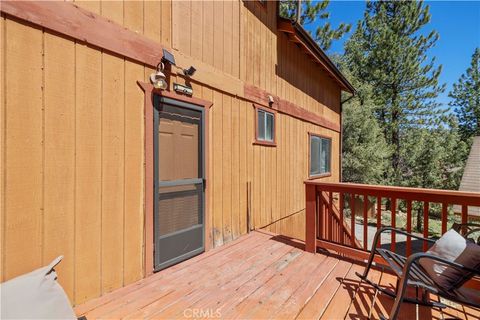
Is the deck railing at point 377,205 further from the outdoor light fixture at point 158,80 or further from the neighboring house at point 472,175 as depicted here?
the neighboring house at point 472,175

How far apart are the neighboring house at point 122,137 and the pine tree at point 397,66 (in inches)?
600

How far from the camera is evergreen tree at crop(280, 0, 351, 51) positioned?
1338 centimetres

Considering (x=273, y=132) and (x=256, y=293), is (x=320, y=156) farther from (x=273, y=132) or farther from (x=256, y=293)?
(x=256, y=293)

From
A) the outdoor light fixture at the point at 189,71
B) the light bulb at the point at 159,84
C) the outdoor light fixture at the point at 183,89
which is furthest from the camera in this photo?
the outdoor light fixture at the point at 189,71

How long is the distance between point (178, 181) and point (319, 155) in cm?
525

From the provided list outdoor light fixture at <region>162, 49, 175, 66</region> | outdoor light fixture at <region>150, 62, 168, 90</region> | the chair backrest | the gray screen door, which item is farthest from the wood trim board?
the chair backrest

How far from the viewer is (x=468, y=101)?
20.9 m

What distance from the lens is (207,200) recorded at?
339cm

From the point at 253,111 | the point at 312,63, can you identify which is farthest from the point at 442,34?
the point at 253,111

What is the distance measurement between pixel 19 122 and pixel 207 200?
210cm

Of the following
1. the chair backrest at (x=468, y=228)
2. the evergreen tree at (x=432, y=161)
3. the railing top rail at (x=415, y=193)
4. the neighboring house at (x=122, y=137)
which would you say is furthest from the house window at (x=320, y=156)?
the evergreen tree at (x=432, y=161)

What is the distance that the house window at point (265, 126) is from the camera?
4.61 meters

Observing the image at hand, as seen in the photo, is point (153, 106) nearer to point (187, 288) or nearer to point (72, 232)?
point (72, 232)

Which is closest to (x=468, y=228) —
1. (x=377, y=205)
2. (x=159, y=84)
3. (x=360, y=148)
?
(x=377, y=205)
